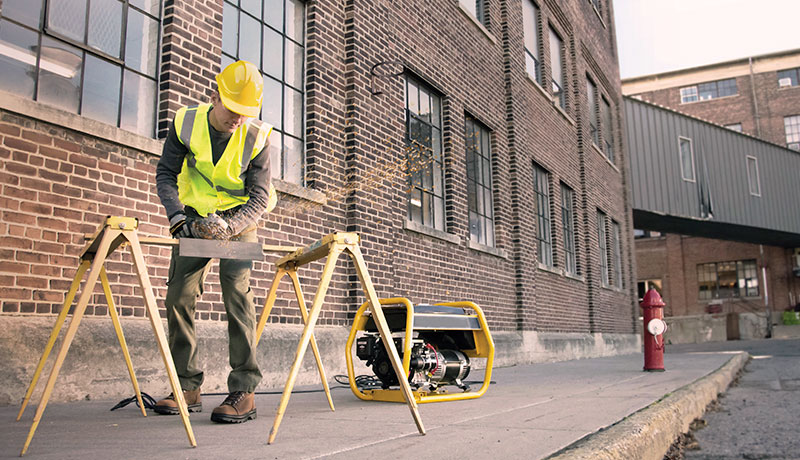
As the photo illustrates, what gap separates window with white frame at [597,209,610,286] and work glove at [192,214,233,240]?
51.7 ft

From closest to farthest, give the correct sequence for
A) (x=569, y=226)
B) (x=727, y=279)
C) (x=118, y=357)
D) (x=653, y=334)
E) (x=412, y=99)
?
(x=118, y=357) → (x=653, y=334) → (x=412, y=99) → (x=569, y=226) → (x=727, y=279)

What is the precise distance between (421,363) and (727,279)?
38.1 metres

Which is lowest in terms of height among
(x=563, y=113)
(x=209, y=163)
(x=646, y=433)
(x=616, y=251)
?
(x=646, y=433)

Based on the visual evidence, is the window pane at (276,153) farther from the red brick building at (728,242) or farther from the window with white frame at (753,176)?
the red brick building at (728,242)

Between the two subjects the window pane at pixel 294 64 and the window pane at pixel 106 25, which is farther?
the window pane at pixel 294 64

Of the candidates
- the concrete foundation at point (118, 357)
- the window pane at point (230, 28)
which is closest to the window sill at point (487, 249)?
the concrete foundation at point (118, 357)

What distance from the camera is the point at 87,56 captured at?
16.6ft

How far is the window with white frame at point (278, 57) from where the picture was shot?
6.50m

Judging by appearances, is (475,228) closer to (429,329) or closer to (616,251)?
(429,329)

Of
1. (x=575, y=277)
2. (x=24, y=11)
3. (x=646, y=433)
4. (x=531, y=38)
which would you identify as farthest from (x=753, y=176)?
(x=24, y=11)

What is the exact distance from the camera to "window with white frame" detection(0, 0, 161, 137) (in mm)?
4637

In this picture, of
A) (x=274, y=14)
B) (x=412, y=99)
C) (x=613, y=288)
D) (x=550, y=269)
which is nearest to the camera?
(x=274, y=14)

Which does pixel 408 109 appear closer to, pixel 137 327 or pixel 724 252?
pixel 137 327

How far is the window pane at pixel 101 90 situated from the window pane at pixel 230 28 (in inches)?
51.9
